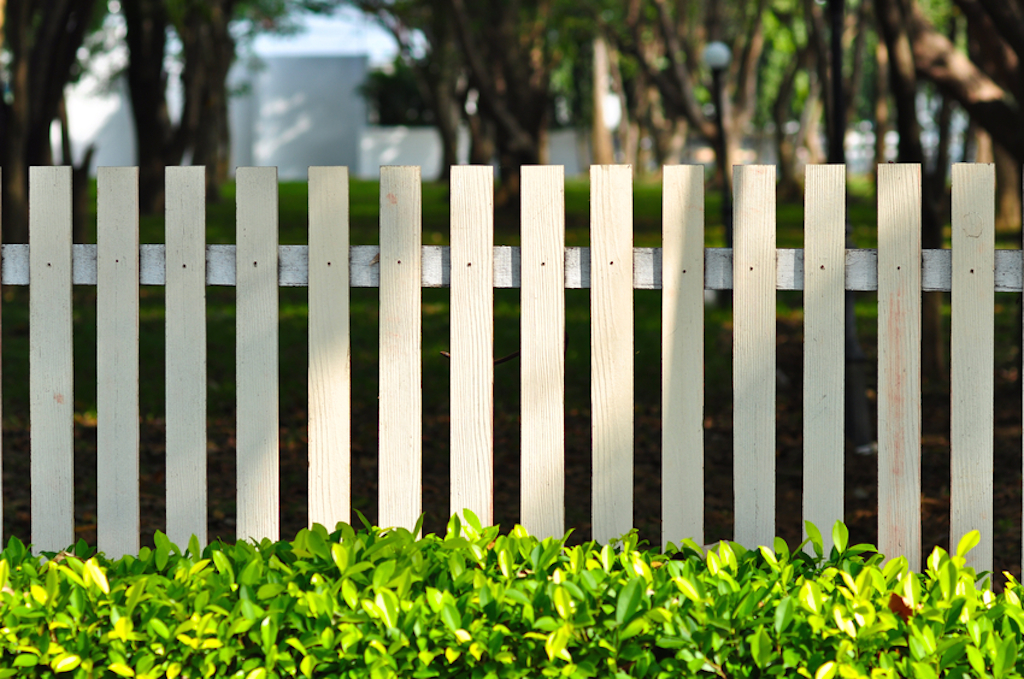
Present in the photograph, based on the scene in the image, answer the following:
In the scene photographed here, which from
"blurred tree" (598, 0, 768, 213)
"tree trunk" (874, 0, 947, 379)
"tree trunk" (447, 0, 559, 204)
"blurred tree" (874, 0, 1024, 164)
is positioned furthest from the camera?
"blurred tree" (598, 0, 768, 213)

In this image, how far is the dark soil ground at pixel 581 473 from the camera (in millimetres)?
5086

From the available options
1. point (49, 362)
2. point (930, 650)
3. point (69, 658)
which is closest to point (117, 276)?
point (49, 362)

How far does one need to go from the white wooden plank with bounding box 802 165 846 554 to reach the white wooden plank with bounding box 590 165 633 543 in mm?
505

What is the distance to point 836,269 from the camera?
3.02 metres

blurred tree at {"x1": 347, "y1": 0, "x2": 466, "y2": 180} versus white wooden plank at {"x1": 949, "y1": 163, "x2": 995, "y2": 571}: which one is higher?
blurred tree at {"x1": 347, "y1": 0, "x2": 466, "y2": 180}

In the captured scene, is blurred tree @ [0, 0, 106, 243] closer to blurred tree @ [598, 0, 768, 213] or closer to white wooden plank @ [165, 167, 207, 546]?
Answer: white wooden plank @ [165, 167, 207, 546]

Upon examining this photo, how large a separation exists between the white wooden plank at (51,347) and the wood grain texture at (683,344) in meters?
1.79

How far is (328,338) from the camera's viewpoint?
10.4 ft

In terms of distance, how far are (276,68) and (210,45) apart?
3128 centimetres

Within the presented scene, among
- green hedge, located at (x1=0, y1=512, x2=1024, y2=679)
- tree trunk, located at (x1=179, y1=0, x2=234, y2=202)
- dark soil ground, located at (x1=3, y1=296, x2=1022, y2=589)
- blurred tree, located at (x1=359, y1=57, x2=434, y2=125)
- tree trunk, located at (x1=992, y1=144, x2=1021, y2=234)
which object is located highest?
blurred tree, located at (x1=359, y1=57, x2=434, y2=125)

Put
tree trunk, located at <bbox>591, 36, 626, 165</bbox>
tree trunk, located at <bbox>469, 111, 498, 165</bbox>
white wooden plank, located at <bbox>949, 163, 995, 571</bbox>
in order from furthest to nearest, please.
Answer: tree trunk, located at <bbox>591, 36, 626, 165</bbox>, tree trunk, located at <bbox>469, 111, 498, 165</bbox>, white wooden plank, located at <bbox>949, 163, 995, 571</bbox>

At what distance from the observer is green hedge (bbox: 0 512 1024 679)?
2.30 m

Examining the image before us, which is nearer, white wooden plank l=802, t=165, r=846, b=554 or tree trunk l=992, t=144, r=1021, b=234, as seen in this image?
white wooden plank l=802, t=165, r=846, b=554

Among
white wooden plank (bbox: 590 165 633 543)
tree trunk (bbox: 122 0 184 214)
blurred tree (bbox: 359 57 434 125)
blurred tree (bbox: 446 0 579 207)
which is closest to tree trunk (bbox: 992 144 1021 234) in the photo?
blurred tree (bbox: 446 0 579 207)
